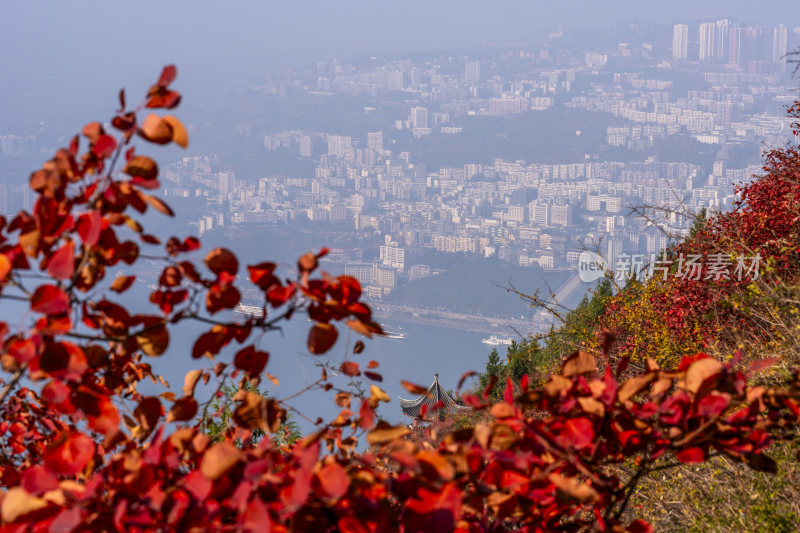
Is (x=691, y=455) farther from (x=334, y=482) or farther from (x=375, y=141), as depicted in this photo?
(x=375, y=141)

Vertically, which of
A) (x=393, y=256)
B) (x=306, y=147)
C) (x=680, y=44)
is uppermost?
(x=680, y=44)

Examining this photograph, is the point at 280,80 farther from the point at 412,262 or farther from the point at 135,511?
the point at 135,511

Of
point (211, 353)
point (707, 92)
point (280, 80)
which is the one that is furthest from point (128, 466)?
point (280, 80)

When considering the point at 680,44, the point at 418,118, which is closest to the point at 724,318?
the point at 418,118

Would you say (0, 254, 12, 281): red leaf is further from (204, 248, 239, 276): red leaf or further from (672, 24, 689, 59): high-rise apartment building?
(672, 24, 689, 59): high-rise apartment building

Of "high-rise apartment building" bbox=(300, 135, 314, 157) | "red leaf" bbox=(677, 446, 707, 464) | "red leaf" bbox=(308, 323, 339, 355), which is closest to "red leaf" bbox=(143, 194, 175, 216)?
"red leaf" bbox=(308, 323, 339, 355)

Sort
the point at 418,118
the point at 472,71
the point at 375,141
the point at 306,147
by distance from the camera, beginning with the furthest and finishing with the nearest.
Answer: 1. the point at 472,71
2. the point at 418,118
3. the point at 375,141
4. the point at 306,147
